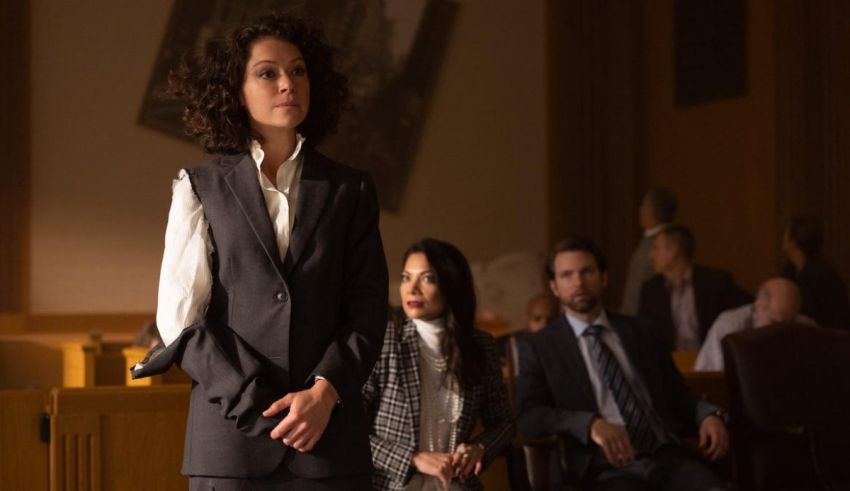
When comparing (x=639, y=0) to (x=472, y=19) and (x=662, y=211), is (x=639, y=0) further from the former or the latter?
(x=662, y=211)

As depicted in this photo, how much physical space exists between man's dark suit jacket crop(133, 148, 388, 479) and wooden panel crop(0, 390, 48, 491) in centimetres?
189

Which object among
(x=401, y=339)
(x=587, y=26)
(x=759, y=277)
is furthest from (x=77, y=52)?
(x=401, y=339)

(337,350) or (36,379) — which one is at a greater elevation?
(337,350)

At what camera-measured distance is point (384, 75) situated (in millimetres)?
10781

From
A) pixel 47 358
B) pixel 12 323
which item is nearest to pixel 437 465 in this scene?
pixel 47 358

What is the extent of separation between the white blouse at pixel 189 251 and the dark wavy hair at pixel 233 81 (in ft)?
0.26

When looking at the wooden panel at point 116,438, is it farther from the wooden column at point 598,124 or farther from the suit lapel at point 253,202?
the wooden column at point 598,124

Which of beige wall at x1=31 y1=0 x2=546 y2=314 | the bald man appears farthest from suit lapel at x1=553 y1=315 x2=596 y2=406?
beige wall at x1=31 y1=0 x2=546 y2=314

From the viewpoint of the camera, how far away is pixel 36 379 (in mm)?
8281

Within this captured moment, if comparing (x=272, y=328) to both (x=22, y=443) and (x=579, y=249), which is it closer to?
(x=22, y=443)

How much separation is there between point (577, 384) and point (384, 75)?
272 inches

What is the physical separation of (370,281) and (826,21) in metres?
7.35

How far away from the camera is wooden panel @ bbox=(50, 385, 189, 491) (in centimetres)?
378

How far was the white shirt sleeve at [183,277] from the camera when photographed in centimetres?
203
